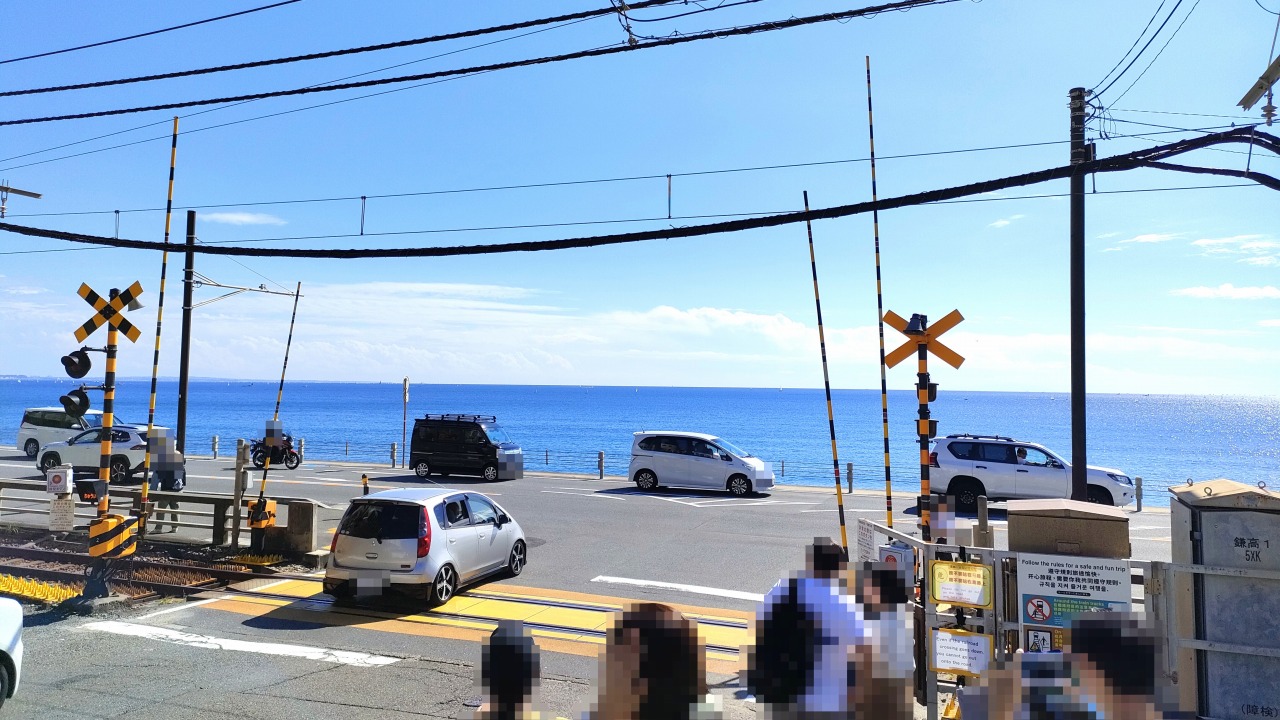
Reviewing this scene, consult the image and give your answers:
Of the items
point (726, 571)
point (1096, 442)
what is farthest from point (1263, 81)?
point (1096, 442)

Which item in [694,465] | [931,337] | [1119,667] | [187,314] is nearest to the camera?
[1119,667]

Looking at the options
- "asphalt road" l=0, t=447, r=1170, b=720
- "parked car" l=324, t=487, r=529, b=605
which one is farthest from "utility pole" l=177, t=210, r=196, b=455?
"parked car" l=324, t=487, r=529, b=605

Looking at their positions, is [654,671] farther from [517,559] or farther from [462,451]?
[462,451]

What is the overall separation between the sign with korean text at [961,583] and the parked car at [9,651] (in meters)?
7.11

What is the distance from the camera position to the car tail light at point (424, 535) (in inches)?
372

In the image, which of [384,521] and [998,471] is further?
[998,471]

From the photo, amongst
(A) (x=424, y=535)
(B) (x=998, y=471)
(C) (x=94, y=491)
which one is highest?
(C) (x=94, y=491)

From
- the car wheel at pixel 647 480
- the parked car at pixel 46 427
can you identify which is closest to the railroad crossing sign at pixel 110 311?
the car wheel at pixel 647 480

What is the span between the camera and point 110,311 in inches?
396

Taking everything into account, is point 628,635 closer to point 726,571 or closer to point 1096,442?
point 726,571

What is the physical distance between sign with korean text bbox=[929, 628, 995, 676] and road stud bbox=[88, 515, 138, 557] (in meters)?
9.71

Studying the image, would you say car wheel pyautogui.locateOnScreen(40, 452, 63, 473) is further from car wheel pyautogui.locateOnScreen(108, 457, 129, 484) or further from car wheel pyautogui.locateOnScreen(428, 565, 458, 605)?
car wheel pyautogui.locateOnScreen(428, 565, 458, 605)

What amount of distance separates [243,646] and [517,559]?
172 inches

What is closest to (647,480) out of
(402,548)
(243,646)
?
(402,548)
